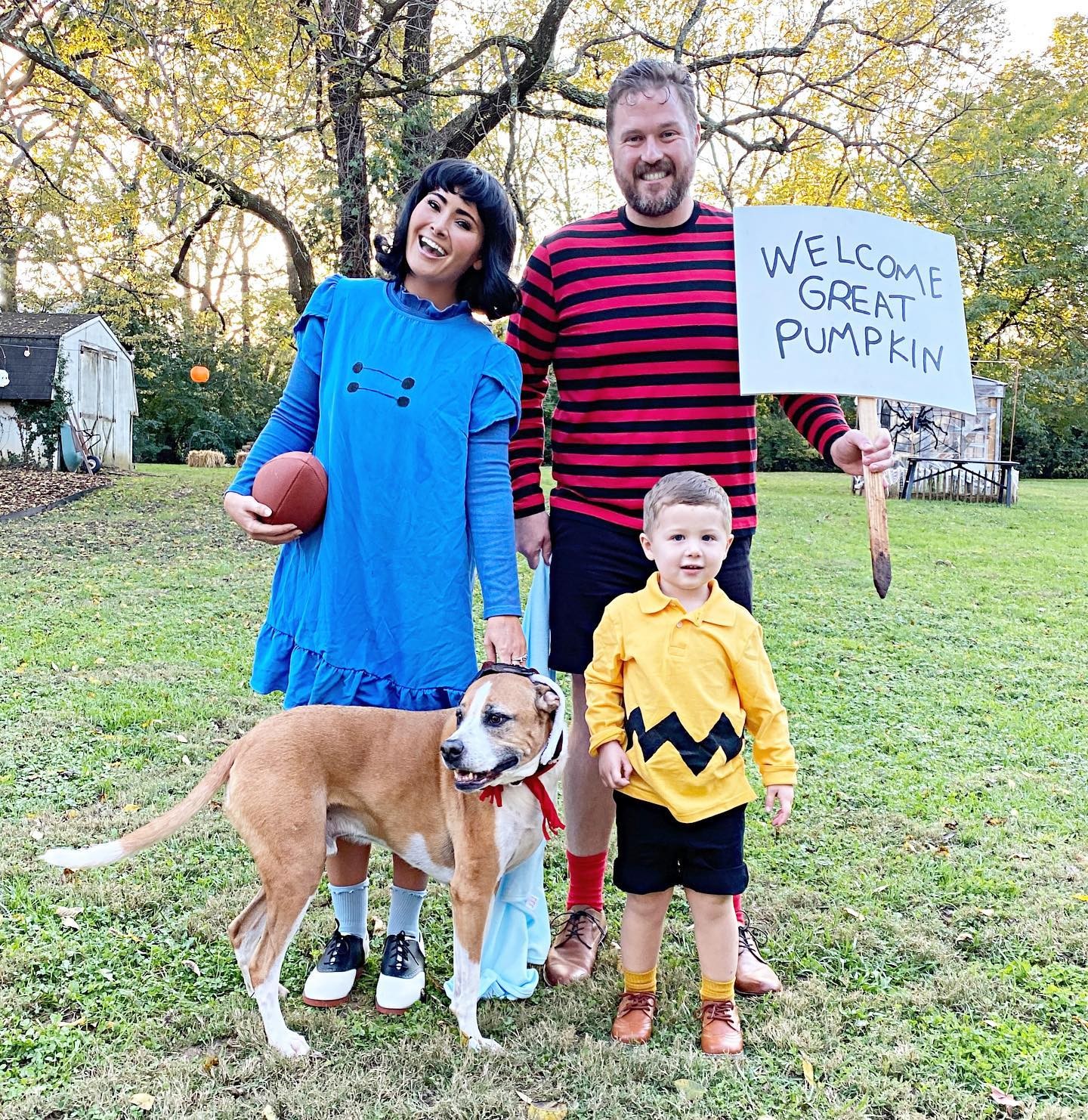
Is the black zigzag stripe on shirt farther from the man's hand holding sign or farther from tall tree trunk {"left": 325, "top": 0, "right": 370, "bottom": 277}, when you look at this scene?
tall tree trunk {"left": 325, "top": 0, "right": 370, "bottom": 277}

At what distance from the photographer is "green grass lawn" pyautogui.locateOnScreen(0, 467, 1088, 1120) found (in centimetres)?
269

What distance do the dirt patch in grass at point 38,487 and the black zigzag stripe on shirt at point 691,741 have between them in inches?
578

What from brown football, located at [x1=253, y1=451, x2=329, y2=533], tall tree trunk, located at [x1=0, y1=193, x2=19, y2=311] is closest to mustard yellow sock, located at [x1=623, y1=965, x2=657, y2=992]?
brown football, located at [x1=253, y1=451, x2=329, y2=533]

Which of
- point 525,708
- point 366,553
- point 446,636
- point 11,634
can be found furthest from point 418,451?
point 11,634

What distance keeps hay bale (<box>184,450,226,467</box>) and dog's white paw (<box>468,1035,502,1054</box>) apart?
27.7m

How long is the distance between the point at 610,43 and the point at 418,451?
10785 millimetres

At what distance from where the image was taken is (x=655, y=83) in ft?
9.39

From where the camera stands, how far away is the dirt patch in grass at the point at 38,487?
52.5ft

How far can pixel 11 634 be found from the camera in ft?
24.9

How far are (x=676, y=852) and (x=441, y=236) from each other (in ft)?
6.64

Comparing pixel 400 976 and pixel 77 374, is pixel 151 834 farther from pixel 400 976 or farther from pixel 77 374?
pixel 77 374

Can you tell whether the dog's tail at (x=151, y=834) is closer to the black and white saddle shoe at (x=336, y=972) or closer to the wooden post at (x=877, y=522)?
the black and white saddle shoe at (x=336, y=972)

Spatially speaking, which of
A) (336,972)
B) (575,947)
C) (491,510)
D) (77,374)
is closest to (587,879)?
(575,947)

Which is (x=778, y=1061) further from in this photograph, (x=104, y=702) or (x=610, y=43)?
(x=610, y=43)
